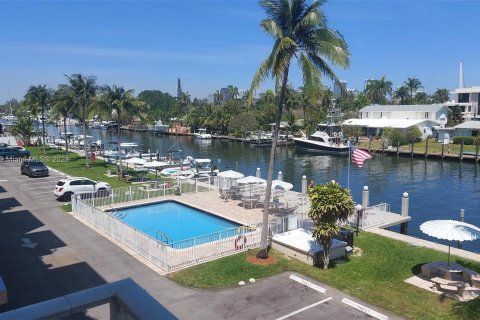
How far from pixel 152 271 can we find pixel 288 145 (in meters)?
77.2

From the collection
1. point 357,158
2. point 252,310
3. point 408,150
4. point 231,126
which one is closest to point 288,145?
point 231,126

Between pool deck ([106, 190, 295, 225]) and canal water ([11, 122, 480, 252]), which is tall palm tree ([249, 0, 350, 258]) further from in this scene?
canal water ([11, 122, 480, 252])

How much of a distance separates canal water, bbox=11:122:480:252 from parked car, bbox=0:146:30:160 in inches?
1021

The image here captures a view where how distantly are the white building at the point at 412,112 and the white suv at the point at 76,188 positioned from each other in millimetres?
79835

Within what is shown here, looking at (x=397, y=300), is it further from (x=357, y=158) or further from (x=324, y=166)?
(x=324, y=166)

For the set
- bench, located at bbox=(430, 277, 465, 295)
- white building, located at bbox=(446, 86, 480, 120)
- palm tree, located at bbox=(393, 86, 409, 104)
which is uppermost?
palm tree, located at bbox=(393, 86, 409, 104)

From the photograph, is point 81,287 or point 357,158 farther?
point 357,158

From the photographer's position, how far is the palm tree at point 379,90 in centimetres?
12688

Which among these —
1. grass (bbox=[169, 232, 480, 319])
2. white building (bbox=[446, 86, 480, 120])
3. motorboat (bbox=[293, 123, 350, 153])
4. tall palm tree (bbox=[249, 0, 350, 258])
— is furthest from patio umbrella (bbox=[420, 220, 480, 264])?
white building (bbox=[446, 86, 480, 120])

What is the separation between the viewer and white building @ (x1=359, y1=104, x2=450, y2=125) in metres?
91.8

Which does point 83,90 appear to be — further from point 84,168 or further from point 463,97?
point 463,97

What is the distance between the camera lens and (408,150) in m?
73.8

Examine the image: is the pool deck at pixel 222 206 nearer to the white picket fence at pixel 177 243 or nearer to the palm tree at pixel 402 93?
the white picket fence at pixel 177 243

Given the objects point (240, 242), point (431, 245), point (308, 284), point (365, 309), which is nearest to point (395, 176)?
point (431, 245)
